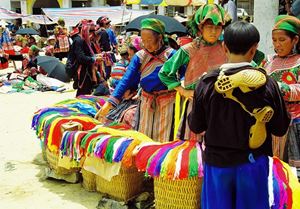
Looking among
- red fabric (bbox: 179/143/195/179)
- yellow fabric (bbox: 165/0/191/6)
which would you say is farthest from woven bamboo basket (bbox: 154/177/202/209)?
yellow fabric (bbox: 165/0/191/6)

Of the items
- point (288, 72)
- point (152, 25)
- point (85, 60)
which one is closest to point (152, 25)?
point (152, 25)

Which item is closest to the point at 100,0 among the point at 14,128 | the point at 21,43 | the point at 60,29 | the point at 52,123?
the point at 21,43

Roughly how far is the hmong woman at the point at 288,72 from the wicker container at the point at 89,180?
1652 mm

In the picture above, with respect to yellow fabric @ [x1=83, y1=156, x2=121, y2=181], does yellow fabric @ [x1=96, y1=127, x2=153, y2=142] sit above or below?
above

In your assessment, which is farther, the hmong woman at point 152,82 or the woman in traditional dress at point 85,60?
the woman in traditional dress at point 85,60

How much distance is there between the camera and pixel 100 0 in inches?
1394

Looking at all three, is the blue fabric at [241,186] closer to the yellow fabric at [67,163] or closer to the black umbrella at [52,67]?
the yellow fabric at [67,163]

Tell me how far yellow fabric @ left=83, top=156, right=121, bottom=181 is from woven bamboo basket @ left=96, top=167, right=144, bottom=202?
0.11 metres

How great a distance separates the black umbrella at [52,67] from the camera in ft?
37.2

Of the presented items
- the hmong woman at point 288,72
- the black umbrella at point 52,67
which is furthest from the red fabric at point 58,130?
the black umbrella at point 52,67

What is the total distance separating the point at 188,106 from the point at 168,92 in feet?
1.35

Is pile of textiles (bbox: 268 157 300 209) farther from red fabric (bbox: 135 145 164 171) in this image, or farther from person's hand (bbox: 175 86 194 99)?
red fabric (bbox: 135 145 164 171)

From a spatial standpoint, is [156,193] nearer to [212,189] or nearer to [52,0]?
[212,189]

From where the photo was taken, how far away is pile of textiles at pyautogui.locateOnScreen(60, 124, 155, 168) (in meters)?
3.69
